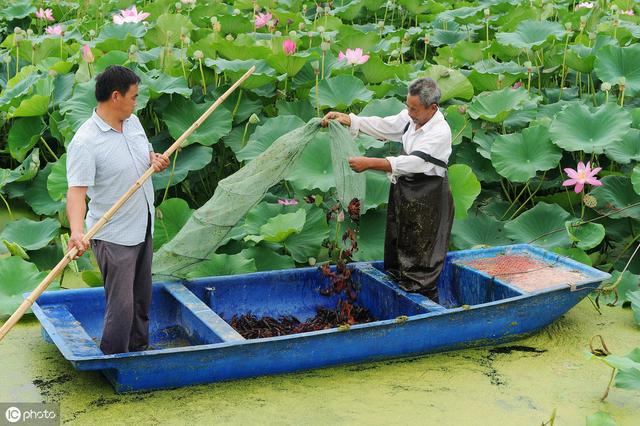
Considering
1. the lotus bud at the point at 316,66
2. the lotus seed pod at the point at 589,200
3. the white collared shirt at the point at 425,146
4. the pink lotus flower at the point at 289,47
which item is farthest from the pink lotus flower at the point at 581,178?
the pink lotus flower at the point at 289,47

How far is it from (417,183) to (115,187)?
145 cm

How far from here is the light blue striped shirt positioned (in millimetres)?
3945

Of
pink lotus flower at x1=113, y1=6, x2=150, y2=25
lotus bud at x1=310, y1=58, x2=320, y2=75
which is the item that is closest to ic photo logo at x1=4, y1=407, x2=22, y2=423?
lotus bud at x1=310, y1=58, x2=320, y2=75

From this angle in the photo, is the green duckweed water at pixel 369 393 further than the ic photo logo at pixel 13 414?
Yes

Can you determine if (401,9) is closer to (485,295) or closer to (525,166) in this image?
(525,166)

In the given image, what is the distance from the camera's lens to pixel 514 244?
5520 mm

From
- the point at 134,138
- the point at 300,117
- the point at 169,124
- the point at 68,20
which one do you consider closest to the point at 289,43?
the point at 300,117

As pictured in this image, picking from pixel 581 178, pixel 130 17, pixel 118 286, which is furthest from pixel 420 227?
pixel 130 17

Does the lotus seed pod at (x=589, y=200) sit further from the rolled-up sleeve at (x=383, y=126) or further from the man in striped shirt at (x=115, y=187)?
the man in striped shirt at (x=115, y=187)

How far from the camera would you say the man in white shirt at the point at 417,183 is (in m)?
4.59

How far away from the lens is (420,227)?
480 cm

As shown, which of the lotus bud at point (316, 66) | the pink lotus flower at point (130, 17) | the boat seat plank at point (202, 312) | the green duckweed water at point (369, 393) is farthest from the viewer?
the pink lotus flower at point (130, 17)

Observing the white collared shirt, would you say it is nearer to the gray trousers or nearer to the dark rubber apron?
the dark rubber apron

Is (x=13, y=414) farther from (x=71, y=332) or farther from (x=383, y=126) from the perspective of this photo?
(x=383, y=126)
